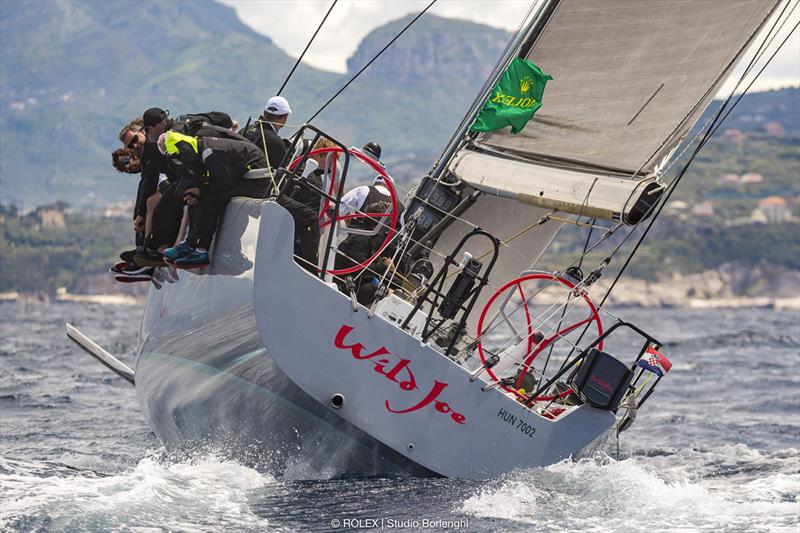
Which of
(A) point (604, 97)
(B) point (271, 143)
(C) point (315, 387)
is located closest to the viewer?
(C) point (315, 387)

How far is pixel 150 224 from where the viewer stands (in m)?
7.36

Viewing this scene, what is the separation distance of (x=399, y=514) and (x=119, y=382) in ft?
34.7

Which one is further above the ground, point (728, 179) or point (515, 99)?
point (728, 179)

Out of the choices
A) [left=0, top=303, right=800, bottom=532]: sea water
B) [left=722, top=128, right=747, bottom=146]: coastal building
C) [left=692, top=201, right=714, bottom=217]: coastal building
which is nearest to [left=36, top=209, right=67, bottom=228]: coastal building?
[left=692, top=201, right=714, bottom=217]: coastal building

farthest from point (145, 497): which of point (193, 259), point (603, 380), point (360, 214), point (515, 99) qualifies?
point (515, 99)

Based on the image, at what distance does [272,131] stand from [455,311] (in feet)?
5.33

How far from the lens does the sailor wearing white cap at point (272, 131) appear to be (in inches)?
290

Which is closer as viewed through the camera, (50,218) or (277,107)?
(277,107)

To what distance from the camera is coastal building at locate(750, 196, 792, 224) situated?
438 ft

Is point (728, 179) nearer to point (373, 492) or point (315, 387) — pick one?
point (373, 492)

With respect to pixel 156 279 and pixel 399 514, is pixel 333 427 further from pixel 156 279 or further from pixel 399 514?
pixel 156 279

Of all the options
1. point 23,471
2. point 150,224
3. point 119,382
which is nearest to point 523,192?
point 150,224

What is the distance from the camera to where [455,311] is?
6.87 m

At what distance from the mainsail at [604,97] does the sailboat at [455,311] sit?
0.04 ft
